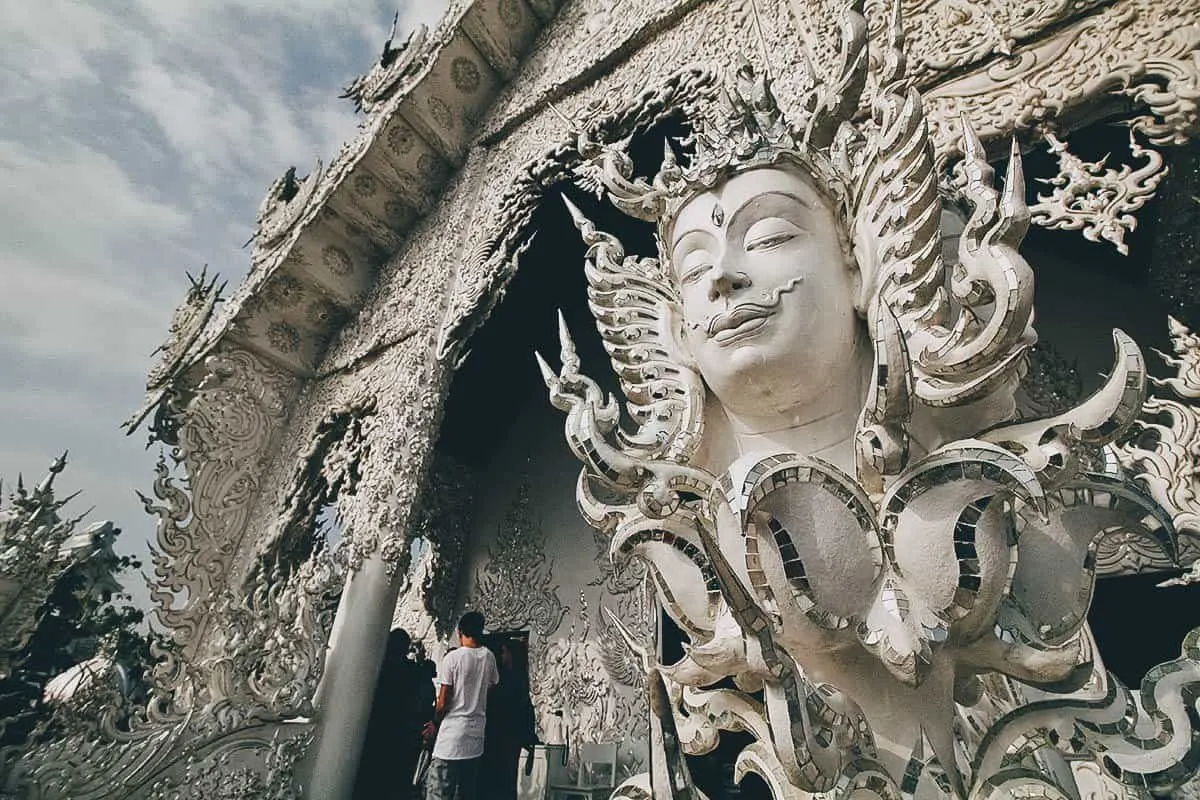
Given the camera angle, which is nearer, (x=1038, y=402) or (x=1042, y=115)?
(x=1042, y=115)

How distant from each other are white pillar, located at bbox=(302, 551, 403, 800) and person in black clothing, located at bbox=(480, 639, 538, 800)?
568mm

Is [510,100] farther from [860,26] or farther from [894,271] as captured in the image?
[894,271]

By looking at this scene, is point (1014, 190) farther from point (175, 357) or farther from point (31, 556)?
point (175, 357)

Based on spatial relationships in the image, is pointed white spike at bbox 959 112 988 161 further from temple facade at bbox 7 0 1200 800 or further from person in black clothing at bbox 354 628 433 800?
person in black clothing at bbox 354 628 433 800

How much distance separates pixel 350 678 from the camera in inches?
119

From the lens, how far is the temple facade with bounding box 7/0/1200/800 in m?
0.86

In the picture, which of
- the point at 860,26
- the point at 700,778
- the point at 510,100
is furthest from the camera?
the point at 510,100

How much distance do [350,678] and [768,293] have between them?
2.76 m

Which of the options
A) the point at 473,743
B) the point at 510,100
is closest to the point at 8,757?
the point at 473,743

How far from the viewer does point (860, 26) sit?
1.45 meters

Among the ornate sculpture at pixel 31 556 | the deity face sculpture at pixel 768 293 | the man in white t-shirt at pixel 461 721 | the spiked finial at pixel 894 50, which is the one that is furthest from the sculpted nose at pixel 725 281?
the ornate sculpture at pixel 31 556

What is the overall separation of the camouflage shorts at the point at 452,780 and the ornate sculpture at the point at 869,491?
179cm

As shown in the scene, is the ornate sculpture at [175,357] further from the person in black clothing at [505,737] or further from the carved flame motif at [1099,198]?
the carved flame motif at [1099,198]

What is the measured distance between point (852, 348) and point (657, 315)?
45cm
